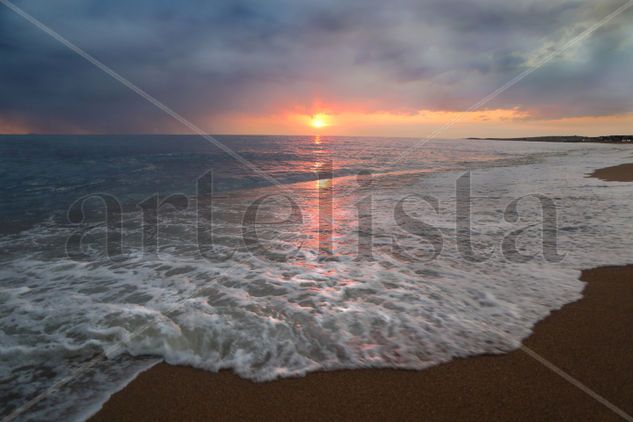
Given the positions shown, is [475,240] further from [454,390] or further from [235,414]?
[235,414]

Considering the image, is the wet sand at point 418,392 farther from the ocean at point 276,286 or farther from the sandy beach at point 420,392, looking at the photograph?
the ocean at point 276,286

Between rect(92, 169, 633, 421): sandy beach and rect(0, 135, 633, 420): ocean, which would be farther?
rect(0, 135, 633, 420): ocean

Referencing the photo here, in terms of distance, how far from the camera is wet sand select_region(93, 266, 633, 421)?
2555 millimetres

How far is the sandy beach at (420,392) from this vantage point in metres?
A: 2.55

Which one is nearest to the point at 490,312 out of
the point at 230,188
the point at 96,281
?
the point at 96,281

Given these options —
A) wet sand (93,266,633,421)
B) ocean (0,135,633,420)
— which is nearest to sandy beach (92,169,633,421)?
wet sand (93,266,633,421)

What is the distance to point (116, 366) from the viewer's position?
321 centimetres

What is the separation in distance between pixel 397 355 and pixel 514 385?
1047 mm

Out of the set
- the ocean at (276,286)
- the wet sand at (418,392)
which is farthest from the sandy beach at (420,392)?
the ocean at (276,286)

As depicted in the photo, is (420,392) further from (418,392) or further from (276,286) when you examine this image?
(276,286)

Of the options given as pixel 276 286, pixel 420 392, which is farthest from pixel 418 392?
pixel 276 286

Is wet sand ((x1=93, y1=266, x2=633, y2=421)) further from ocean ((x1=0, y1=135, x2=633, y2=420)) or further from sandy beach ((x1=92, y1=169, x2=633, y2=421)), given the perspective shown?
ocean ((x1=0, y1=135, x2=633, y2=420))

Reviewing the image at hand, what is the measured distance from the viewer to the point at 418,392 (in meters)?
2.76

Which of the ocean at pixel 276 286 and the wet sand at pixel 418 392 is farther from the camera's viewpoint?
the ocean at pixel 276 286
